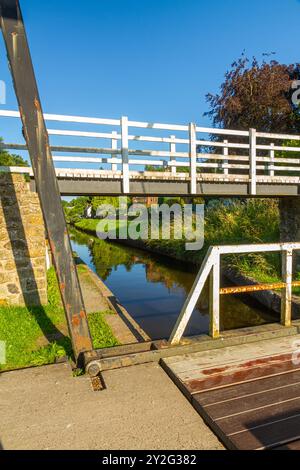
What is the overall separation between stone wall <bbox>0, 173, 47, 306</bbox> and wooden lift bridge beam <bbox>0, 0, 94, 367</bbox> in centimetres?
230

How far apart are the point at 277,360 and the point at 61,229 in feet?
8.54

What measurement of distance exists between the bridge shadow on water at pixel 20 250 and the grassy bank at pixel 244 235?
5796 mm

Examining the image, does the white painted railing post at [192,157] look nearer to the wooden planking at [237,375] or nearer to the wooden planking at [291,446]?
the wooden planking at [237,375]

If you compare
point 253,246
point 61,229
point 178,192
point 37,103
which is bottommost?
point 253,246

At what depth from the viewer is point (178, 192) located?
6.77 m

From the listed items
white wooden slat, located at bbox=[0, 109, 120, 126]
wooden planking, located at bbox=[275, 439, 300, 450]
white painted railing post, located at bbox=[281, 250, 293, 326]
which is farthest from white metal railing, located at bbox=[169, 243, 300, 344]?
white wooden slat, located at bbox=[0, 109, 120, 126]

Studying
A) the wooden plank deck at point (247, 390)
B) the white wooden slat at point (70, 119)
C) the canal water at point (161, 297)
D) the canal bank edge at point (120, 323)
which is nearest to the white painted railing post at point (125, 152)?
the white wooden slat at point (70, 119)

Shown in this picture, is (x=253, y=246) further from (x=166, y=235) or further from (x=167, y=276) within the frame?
(x=166, y=235)

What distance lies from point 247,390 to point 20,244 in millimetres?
4297

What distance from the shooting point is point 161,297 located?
863cm

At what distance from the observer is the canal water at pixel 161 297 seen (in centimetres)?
648

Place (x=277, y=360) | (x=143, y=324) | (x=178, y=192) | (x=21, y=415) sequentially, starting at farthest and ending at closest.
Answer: (x=178, y=192), (x=143, y=324), (x=277, y=360), (x=21, y=415)

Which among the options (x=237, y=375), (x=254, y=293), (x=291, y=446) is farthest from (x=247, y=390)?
(x=254, y=293)

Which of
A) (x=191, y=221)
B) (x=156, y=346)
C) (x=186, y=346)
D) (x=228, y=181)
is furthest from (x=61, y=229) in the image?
(x=191, y=221)
